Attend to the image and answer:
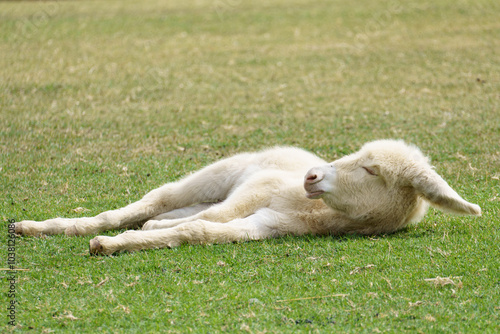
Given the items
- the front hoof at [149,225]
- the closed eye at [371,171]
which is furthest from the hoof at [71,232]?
the closed eye at [371,171]

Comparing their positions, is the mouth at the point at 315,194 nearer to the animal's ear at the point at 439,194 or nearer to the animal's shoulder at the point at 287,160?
the animal's ear at the point at 439,194

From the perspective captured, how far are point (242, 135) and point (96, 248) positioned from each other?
4735 millimetres

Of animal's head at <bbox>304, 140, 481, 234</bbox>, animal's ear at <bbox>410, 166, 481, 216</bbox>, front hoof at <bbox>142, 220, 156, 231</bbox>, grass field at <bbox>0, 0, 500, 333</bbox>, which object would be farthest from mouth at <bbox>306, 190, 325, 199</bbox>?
front hoof at <bbox>142, 220, 156, 231</bbox>

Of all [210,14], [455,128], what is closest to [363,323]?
[455,128]

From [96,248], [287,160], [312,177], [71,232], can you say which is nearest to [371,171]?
[312,177]

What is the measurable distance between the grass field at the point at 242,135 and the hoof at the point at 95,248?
0.24 ft

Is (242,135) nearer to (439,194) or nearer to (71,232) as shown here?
(71,232)

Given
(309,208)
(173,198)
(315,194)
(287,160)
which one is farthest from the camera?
(287,160)

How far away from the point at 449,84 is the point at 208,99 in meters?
4.26

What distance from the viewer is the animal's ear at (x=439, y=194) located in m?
5.45

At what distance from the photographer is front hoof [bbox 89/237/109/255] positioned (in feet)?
17.9

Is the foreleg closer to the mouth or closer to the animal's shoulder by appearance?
the mouth

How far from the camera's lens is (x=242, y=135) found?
996 cm

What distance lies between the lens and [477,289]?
473 cm
